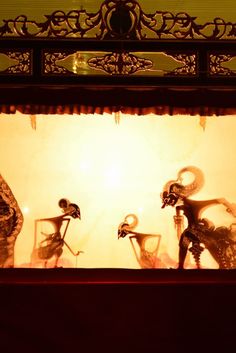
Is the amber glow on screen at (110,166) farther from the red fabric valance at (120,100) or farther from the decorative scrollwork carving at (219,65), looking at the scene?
the decorative scrollwork carving at (219,65)

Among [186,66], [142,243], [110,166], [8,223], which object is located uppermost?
[186,66]

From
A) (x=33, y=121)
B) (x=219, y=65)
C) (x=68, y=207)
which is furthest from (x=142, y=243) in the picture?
(x=219, y=65)

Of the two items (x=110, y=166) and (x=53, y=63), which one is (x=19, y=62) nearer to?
(x=53, y=63)

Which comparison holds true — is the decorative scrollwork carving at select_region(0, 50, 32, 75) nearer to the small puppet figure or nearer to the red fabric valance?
the red fabric valance

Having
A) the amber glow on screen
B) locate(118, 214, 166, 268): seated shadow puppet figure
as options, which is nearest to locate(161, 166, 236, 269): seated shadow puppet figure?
the amber glow on screen

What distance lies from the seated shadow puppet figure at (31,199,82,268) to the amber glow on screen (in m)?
0.03

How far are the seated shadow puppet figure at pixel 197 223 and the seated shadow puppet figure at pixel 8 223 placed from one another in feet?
2.82

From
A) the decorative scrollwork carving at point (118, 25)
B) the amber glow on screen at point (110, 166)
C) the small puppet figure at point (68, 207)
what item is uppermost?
the decorative scrollwork carving at point (118, 25)

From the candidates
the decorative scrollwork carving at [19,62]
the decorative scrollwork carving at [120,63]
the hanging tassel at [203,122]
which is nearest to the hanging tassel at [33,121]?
the decorative scrollwork carving at [19,62]

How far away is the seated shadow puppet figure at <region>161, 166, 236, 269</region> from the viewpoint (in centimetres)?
356

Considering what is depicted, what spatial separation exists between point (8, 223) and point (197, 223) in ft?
3.62

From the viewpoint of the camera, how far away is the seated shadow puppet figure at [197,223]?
3.56 metres

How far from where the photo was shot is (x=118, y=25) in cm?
352
